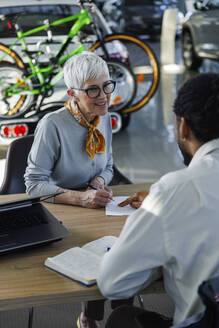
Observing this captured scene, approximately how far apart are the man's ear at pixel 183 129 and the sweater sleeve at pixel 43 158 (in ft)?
2.83

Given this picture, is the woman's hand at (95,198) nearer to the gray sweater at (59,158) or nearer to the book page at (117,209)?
the book page at (117,209)

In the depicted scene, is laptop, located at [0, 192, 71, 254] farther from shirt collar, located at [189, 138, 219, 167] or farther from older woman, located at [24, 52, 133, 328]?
shirt collar, located at [189, 138, 219, 167]

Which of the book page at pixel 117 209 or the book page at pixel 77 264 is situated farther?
the book page at pixel 117 209

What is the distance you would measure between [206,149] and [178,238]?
278mm

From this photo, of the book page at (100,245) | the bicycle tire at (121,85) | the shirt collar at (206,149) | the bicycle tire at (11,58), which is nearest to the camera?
the shirt collar at (206,149)

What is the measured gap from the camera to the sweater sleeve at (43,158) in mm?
2176

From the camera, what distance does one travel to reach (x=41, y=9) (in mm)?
4969

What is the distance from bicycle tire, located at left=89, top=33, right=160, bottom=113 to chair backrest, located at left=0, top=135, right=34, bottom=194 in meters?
2.66

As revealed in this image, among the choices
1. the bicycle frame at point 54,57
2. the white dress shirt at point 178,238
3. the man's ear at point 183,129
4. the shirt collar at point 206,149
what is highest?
the man's ear at point 183,129

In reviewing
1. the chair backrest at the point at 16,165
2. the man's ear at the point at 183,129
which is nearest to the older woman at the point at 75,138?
the chair backrest at the point at 16,165

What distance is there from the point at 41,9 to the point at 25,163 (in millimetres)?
2811

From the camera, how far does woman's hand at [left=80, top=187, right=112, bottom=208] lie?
201cm

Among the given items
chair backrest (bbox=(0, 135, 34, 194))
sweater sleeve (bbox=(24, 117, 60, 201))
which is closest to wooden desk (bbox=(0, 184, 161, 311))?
sweater sleeve (bbox=(24, 117, 60, 201))

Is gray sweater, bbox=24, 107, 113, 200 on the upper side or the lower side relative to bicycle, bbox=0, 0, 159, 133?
upper
